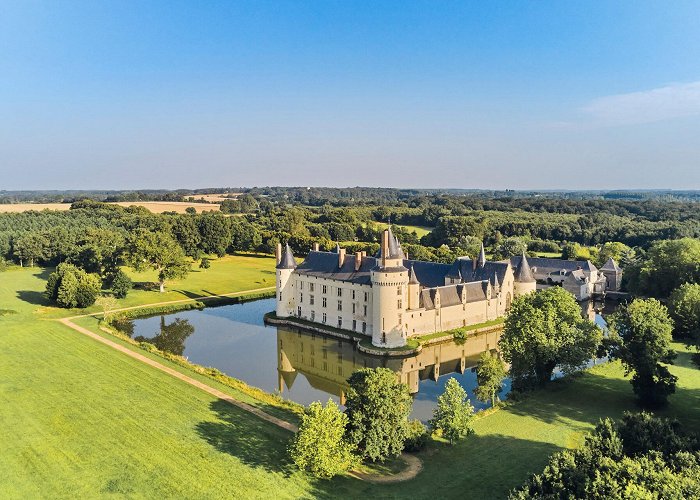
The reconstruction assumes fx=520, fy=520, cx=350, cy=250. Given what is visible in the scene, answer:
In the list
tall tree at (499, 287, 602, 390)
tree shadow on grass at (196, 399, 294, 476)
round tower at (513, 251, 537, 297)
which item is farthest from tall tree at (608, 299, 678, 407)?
round tower at (513, 251, 537, 297)

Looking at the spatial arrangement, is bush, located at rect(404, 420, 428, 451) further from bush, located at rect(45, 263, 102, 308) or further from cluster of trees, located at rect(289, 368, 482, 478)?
bush, located at rect(45, 263, 102, 308)

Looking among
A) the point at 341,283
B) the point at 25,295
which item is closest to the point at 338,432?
the point at 341,283

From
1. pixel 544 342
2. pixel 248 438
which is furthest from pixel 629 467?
pixel 248 438

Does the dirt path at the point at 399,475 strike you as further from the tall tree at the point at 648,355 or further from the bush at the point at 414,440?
the tall tree at the point at 648,355

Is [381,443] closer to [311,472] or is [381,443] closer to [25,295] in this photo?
[311,472]

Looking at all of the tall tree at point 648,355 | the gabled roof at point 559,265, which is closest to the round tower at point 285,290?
the tall tree at point 648,355
